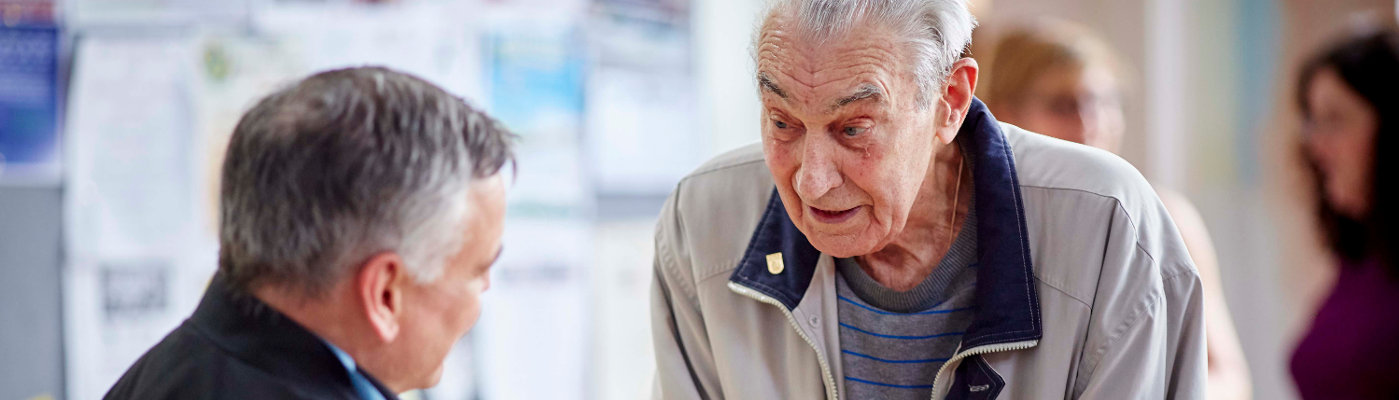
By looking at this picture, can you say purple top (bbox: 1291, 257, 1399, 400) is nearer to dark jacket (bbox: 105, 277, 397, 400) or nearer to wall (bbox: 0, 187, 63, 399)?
dark jacket (bbox: 105, 277, 397, 400)

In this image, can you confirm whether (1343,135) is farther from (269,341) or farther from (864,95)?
(269,341)

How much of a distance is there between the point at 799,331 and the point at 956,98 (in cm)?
39

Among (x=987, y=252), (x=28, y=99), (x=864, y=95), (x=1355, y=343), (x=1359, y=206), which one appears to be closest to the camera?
(x=864, y=95)

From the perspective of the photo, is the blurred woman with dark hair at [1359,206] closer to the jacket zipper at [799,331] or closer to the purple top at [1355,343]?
the purple top at [1355,343]

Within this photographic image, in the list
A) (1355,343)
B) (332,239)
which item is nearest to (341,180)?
(332,239)

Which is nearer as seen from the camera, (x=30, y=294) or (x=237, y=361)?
(x=237, y=361)

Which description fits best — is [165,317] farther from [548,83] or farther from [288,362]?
[288,362]

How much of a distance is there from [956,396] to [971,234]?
0.24m

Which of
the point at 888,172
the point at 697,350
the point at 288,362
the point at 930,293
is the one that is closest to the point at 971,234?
the point at 930,293

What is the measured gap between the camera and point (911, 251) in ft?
4.97

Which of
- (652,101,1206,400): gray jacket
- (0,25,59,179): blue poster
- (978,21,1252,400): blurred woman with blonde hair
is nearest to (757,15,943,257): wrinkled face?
(652,101,1206,400): gray jacket

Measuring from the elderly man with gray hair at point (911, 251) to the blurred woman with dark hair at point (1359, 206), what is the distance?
4.21ft

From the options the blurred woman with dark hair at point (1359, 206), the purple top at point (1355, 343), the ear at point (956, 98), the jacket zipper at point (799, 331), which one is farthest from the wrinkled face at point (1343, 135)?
the jacket zipper at point (799, 331)

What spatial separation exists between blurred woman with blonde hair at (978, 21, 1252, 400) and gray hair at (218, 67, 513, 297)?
5.58 feet
